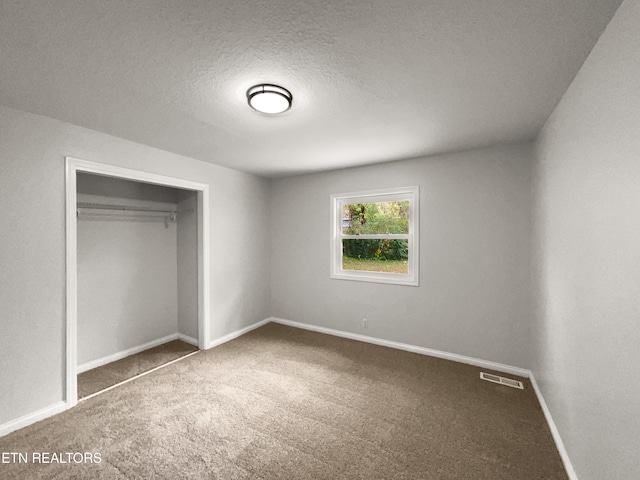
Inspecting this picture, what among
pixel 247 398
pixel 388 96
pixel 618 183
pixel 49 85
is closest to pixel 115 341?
pixel 247 398

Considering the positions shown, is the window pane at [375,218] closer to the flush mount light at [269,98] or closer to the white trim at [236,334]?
the white trim at [236,334]

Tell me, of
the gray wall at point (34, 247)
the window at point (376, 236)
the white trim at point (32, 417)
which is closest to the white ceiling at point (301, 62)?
the gray wall at point (34, 247)

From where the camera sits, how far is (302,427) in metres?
2.11

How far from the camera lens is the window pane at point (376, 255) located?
12.1 feet

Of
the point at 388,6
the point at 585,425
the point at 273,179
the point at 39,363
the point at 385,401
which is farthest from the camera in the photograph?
the point at 273,179

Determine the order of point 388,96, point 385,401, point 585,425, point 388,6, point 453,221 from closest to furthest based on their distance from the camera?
point 388,6 < point 585,425 < point 388,96 < point 385,401 < point 453,221

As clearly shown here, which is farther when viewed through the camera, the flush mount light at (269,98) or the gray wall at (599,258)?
the flush mount light at (269,98)

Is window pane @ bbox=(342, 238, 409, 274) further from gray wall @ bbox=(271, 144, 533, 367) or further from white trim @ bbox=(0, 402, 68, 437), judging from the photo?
white trim @ bbox=(0, 402, 68, 437)

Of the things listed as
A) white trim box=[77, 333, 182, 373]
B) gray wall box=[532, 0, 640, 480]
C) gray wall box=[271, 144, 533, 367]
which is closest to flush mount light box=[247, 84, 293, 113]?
gray wall box=[532, 0, 640, 480]

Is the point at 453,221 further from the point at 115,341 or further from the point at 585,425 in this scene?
the point at 115,341

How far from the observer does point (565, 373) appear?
5.92ft

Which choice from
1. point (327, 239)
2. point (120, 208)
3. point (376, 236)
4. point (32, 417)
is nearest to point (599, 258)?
point (376, 236)

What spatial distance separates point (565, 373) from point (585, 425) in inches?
14.5

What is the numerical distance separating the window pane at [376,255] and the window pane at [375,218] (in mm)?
149
